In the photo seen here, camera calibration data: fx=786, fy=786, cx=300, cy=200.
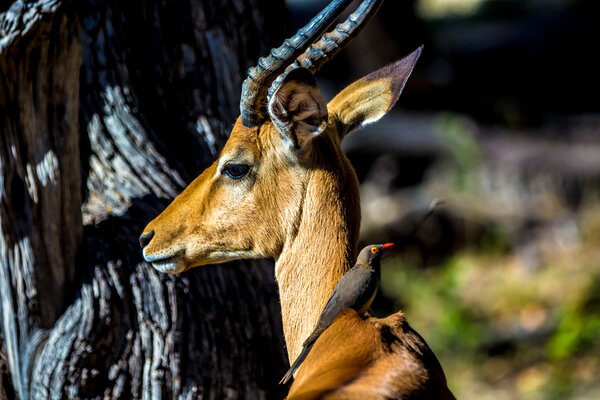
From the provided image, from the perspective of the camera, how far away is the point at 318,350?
2961mm

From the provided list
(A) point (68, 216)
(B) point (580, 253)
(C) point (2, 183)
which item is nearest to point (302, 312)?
(A) point (68, 216)

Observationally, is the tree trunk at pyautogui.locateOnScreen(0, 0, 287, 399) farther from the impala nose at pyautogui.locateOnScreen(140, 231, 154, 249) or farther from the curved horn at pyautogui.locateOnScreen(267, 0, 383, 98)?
the curved horn at pyautogui.locateOnScreen(267, 0, 383, 98)

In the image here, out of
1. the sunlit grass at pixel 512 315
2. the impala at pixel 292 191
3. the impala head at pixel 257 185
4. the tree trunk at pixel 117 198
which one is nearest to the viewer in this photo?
the impala at pixel 292 191

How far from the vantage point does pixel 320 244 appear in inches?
129

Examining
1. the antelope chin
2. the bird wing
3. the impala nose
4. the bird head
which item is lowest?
the bird wing

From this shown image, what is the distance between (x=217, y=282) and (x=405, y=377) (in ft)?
4.80

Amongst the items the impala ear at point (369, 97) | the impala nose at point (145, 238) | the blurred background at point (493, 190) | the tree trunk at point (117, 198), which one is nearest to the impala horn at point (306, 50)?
the impala ear at point (369, 97)

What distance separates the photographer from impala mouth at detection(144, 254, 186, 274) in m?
3.40

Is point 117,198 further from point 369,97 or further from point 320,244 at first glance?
point 369,97

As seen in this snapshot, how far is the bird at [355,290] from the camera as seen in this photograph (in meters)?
2.97

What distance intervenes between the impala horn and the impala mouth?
71 cm

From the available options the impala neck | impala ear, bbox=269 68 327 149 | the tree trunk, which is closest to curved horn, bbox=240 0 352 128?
impala ear, bbox=269 68 327 149

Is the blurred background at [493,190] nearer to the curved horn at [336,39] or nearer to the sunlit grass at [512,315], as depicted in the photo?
the sunlit grass at [512,315]

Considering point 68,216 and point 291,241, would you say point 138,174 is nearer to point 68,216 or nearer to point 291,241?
point 68,216
